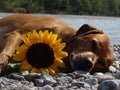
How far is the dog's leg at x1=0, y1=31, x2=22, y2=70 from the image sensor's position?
6.33 meters

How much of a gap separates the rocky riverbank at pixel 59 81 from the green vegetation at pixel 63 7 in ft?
181

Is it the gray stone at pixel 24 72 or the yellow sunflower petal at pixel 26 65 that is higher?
the yellow sunflower petal at pixel 26 65

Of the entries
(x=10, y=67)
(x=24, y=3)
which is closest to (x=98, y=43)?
(x=10, y=67)

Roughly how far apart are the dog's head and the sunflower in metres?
0.27

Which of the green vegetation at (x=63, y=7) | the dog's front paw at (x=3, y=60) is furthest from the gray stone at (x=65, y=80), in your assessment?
the green vegetation at (x=63, y=7)

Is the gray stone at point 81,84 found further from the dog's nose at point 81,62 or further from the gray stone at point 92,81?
the dog's nose at point 81,62

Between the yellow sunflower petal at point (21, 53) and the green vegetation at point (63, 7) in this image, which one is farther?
the green vegetation at point (63, 7)

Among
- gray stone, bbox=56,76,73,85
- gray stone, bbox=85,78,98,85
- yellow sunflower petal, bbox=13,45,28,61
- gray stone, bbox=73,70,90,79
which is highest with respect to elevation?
yellow sunflower petal, bbox=13,45,28,61

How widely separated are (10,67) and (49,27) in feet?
3.38

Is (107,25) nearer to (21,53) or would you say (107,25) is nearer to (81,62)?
(81,62)

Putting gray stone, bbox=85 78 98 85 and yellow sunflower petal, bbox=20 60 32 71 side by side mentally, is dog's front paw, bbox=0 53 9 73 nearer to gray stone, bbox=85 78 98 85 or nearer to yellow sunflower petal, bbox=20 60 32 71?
yellow sunflower petal, bbox=20 60 32 71

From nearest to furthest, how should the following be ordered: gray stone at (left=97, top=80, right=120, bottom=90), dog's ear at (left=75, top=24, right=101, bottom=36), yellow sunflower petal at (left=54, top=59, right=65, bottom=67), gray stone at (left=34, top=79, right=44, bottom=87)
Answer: gray stone at (left=97, top=80, right=120, bottom=90) < gray stone at (left=34, top=79, right=44, bottom=87) < yellow sunflower petal at (left=54, top=59, right=65, bottom=67) < dog's ear at (left=75, top=24, right=101, bottom=36)

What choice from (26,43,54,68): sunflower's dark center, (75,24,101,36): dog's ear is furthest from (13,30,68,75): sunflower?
(75,24,101,36): dog's ear

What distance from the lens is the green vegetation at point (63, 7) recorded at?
6481 cm
